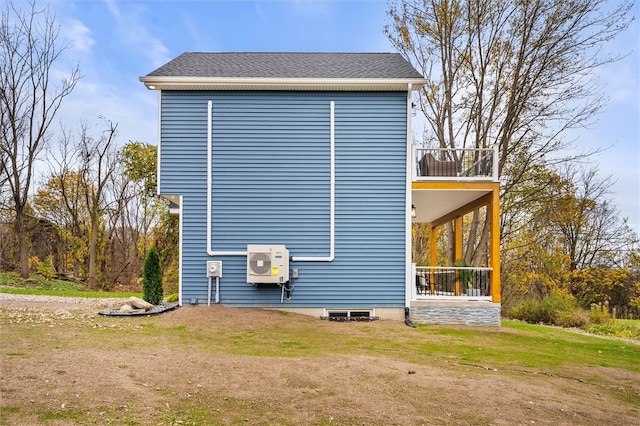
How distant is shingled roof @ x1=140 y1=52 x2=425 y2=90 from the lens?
9602 mm

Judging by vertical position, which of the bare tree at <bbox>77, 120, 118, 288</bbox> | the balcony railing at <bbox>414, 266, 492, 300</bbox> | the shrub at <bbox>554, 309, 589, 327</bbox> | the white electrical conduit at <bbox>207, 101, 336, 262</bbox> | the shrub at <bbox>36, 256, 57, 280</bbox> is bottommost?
the shrub at <bbox>554, 309, 589, 327</bbox>

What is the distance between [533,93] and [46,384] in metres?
14.3

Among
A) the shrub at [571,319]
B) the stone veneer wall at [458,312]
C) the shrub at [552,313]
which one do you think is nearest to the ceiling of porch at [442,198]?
the stone veneer wall at [458,312]

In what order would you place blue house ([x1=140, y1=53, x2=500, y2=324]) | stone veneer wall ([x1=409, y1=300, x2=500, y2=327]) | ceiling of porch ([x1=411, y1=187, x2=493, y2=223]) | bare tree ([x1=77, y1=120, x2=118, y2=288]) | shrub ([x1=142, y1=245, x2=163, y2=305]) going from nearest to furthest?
stone veneer wall ([x1=409, y1=300, x2=500, y2=327])
blue house ([x1=140, y1=53, x2=500, y2=324])
ceiling of porch ([x1=411, y1=187, x2=493, y2=223])
shrub ([x1=142, y1=245, x2=163, y2=305])
bare tree ([x1=77, y1=120, x2=118, y2=288])

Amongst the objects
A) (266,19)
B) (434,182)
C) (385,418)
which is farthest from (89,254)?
(385,418)

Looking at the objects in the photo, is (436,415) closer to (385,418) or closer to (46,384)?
(385,418)

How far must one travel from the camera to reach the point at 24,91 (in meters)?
17.6

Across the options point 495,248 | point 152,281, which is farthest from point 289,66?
point 495,248

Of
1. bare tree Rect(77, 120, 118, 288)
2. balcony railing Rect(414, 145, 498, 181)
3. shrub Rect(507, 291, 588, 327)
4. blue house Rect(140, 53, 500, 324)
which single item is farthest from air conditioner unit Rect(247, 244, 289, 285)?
bare tree Rect(77, 120, 118, 288)

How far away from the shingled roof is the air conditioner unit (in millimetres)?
3649

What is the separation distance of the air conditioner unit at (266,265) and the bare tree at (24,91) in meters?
12.8

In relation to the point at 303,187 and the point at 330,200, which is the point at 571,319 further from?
the point at 303,187

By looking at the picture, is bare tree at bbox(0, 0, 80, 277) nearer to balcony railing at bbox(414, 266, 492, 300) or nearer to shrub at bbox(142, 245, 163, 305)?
shrub at bbox(142, 245, 163, 305)

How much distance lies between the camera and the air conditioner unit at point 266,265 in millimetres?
9141
